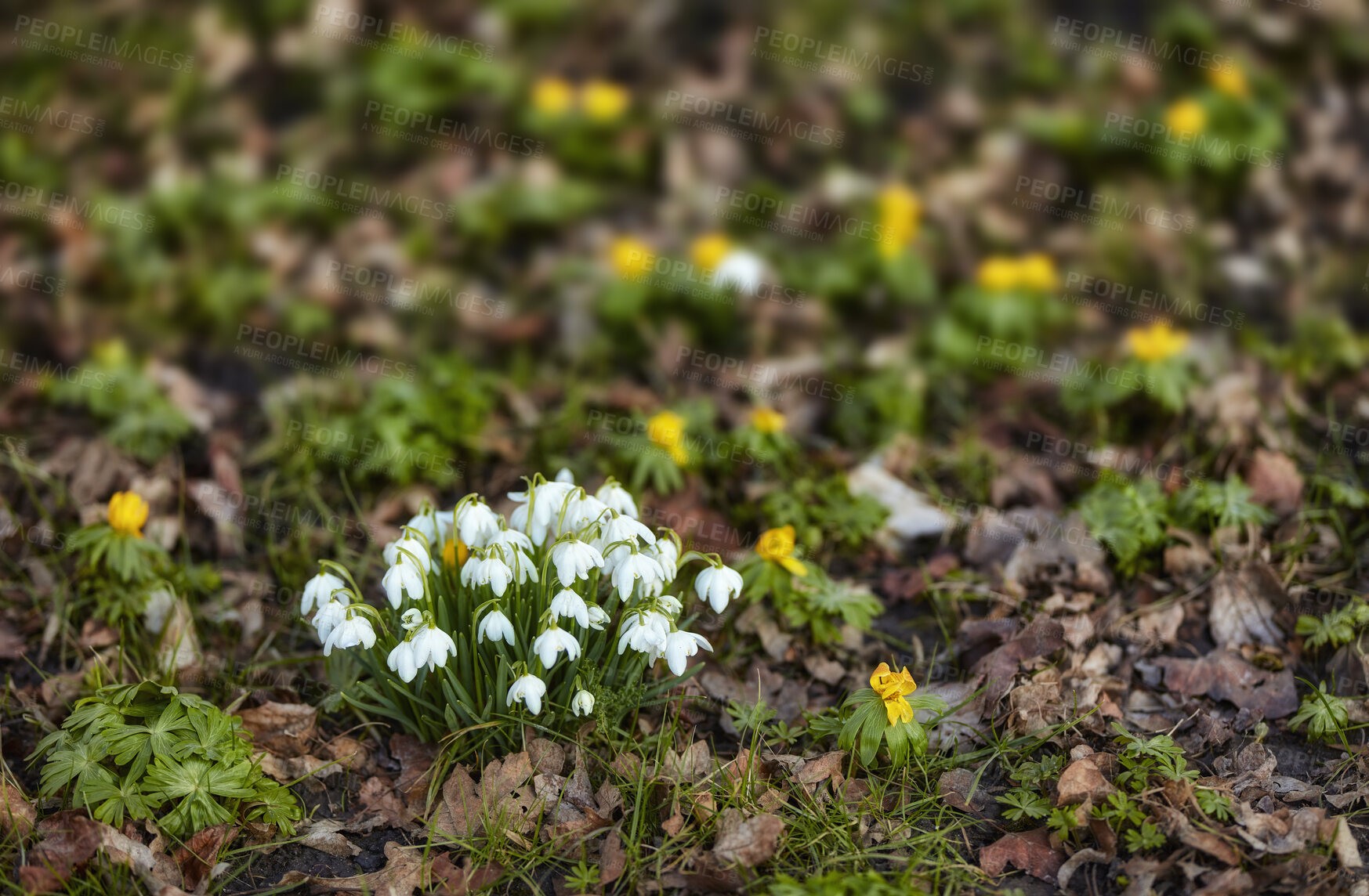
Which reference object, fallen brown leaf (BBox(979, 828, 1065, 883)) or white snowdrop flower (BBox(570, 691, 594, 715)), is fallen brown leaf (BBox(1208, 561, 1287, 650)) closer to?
fallen brown leaf (BBox(979, 828, 1065, 883))

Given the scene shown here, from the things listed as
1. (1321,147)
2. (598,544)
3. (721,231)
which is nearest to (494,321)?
(721,231)

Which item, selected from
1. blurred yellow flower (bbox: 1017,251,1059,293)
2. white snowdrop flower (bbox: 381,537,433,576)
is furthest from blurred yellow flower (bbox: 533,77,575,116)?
white snowdrop flower (bbox: 381,537,433,576)

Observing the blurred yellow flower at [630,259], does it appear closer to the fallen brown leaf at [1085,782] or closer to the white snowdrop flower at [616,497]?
the white snowdrop flower at [616,497]

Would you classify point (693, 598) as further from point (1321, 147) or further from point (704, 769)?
point (1321, 147)

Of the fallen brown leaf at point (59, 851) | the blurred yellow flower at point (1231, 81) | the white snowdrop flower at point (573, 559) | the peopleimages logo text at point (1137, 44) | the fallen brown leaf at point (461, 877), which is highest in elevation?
the peopleimages logo text at point (1137, 44)

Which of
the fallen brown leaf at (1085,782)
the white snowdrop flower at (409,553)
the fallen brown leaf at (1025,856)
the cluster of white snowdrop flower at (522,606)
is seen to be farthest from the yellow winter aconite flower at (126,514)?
the fallen brown leaf at (1085,782)

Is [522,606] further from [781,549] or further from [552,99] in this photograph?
[552,99]

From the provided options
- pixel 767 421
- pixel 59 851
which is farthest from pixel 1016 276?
pixel 59 851
